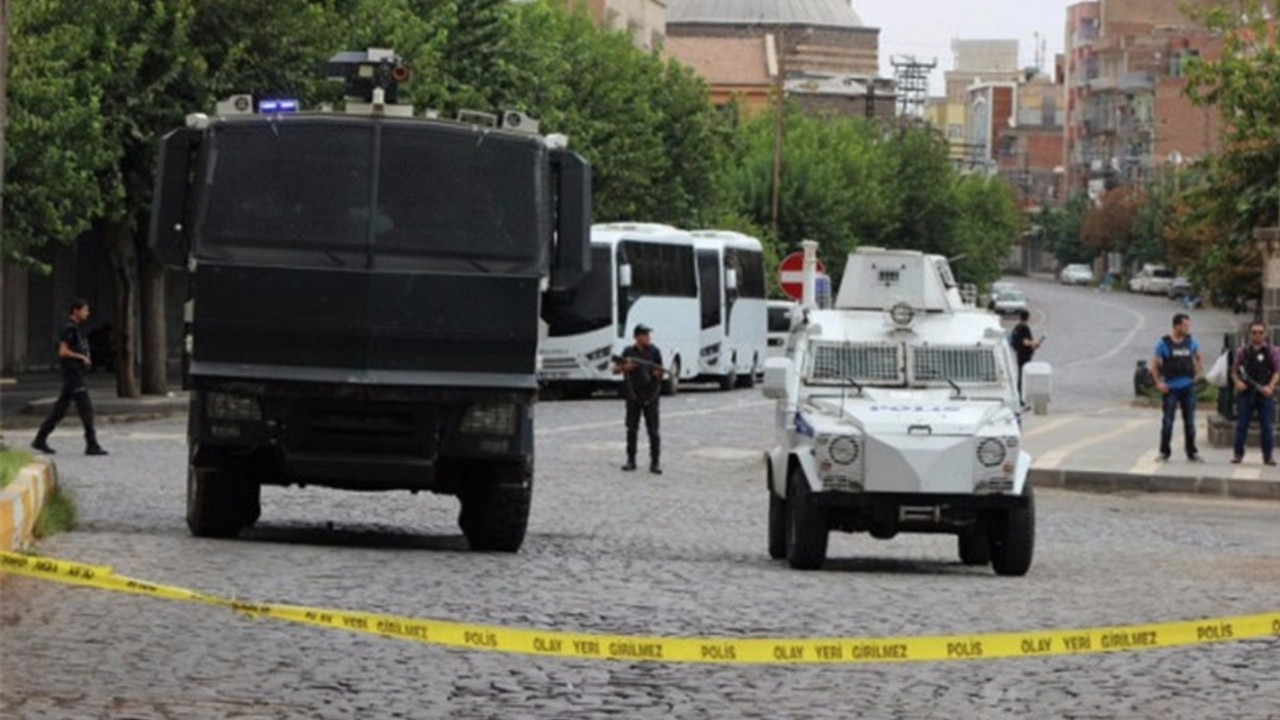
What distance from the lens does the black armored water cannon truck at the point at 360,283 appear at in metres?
20.3

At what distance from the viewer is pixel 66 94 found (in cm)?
4550

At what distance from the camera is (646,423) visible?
35.8 metres

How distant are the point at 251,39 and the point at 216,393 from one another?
29.2 m

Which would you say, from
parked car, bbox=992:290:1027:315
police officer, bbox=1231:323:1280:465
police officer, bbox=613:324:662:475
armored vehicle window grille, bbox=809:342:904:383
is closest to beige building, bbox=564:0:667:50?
parked car, bbox=992:290:1027:315

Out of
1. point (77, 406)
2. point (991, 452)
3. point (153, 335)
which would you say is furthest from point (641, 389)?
point (153, 335)

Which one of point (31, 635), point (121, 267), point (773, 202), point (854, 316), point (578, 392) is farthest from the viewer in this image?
point (773, 202)

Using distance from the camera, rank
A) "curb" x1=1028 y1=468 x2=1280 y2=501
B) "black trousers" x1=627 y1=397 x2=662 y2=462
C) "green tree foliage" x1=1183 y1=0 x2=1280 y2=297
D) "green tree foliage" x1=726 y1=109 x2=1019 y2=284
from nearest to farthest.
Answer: "curb" x1=1028 y1=468 x2=1280 y2=501
"black trousers" x1=627 y1=397 x2=662 y2=462
"green tree foliage" x1=1183 y1=0 x2=1280 y2=297
"green tree foliage" x1=726 y1=109 x2=1019 y2=284

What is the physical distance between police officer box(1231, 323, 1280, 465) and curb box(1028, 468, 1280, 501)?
3.10m

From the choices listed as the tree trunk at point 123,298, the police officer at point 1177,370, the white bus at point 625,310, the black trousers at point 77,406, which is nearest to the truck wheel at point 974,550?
the black trousers at point 77,406

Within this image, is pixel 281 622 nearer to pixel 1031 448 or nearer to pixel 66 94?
pixel 1031 448

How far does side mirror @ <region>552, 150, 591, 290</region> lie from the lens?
68.2 ft

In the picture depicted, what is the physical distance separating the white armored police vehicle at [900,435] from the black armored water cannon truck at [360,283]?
1.98 meters

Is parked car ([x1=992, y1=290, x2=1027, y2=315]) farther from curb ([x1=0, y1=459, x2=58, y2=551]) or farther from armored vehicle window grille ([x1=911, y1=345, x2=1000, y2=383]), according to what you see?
curb ([x1=0, y1=459, x2=58, y2=551])

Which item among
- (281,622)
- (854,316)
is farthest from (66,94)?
(281,622)
